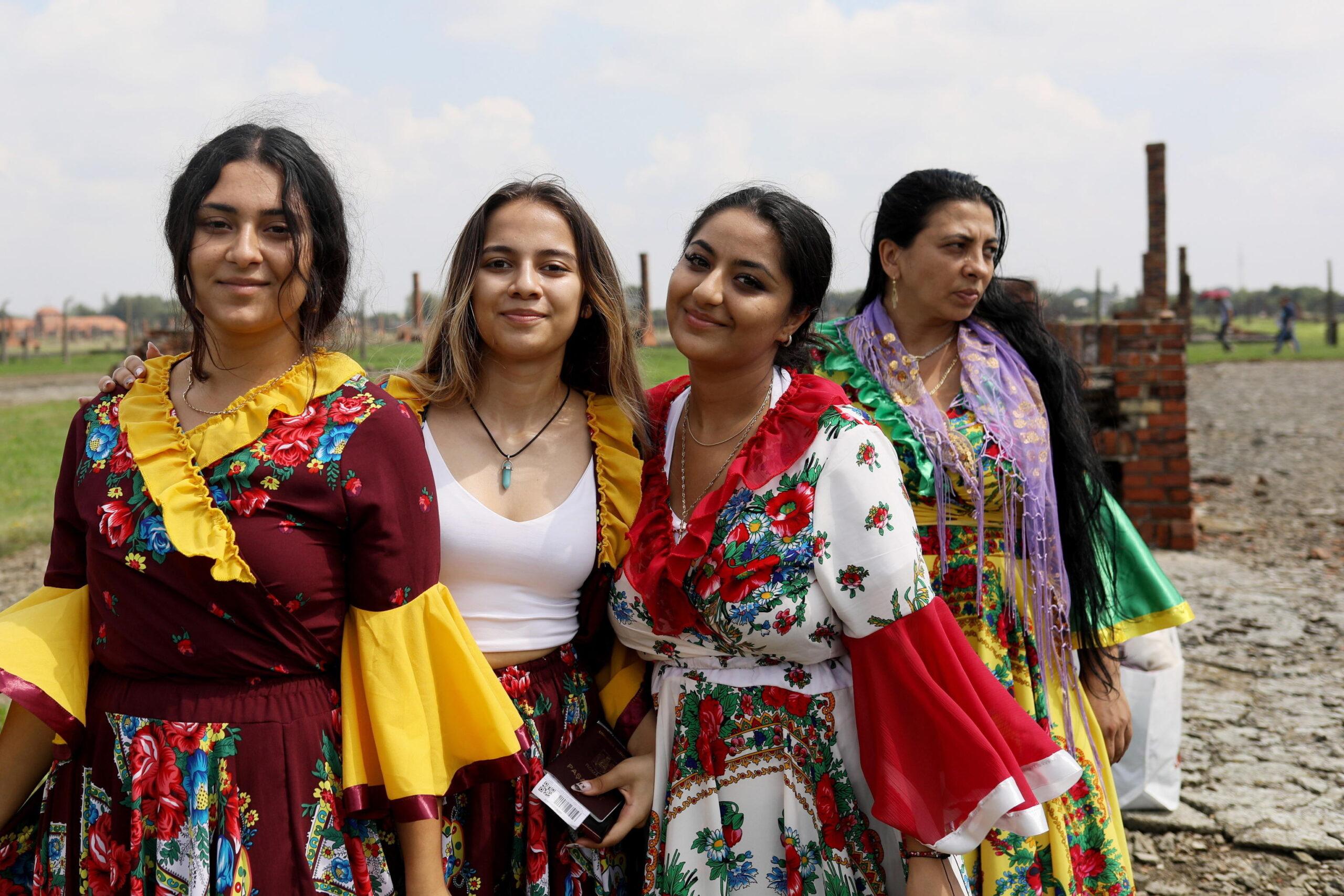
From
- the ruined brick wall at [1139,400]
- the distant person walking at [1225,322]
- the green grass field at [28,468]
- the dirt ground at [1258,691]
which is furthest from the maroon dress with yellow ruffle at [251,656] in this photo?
the distant person walking at [1225,322]

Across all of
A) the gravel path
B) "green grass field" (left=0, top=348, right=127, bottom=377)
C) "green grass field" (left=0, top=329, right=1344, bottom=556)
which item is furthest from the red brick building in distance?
the gravel path

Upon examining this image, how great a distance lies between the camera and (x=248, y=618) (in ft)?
5.63

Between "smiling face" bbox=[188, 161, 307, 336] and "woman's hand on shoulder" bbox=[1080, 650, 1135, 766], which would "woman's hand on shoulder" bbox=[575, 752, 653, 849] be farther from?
"woman's hand on shoulder" bbox=[1080, 650, 1135, 766]

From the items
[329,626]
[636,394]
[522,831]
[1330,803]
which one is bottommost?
[1330,803]

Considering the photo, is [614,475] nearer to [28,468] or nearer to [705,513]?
[705,513]

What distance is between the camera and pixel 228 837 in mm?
1693

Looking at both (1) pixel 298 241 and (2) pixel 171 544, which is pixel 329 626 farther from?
(1) pixel 298 241

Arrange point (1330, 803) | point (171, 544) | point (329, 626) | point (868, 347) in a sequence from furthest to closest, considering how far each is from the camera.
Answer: point (1330, 803) < point (868, 347) < point (329, 626) < point (171, 544)

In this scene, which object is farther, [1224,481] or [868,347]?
[1224,481]

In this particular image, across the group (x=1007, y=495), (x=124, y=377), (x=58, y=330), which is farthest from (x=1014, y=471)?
(x=58, y=330)

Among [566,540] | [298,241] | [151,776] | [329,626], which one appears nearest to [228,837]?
[151,776]

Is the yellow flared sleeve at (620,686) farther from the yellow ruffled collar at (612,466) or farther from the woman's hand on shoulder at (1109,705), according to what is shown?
the woman's hand on shoulder at (1109,705)

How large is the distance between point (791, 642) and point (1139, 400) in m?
5.47

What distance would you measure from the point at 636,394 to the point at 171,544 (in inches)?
42.1
